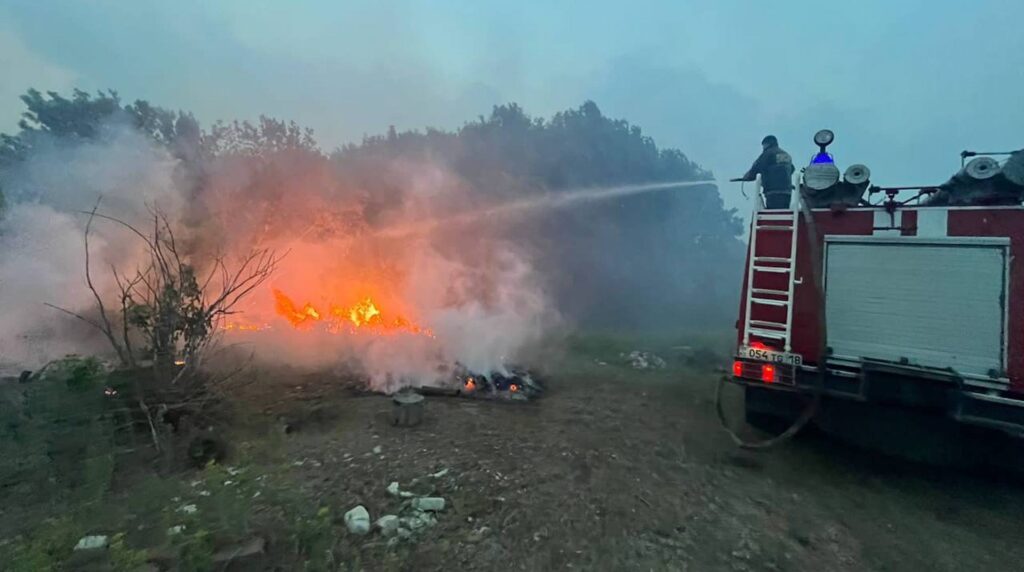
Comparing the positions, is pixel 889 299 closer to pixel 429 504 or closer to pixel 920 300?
pixel 920 300

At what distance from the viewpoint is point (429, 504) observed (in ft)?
13.6

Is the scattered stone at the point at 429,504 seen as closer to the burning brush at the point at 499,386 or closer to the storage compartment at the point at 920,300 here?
the burning brush at the point at 499,386

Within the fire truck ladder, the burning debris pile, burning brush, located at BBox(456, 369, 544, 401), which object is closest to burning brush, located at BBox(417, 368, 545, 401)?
burning brush, located at BBox(456, 369, 544, 401)

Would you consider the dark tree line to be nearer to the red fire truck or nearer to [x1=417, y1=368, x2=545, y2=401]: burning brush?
→ [x1=417, y1=368, x2=545, y2=401]: burning brush

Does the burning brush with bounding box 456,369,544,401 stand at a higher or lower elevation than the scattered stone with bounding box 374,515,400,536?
higher

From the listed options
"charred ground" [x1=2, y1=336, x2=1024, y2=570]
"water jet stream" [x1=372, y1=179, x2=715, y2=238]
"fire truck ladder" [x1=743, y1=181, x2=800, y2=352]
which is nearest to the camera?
"charred ground" [x1=2, y1=336, x2=1024, y2=570]

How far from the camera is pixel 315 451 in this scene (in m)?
5.30

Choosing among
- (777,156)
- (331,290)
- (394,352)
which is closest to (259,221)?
(331,290)

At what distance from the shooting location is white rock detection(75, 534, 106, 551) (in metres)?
2.99

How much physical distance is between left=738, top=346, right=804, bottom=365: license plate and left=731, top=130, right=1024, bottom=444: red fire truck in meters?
0.01

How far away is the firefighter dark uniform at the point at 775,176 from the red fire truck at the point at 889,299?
684 millimetres

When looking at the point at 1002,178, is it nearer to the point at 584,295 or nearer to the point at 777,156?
the point at 777,156

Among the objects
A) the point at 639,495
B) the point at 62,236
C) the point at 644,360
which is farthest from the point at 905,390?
the point at 62,236

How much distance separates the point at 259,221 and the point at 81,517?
10.4 m
